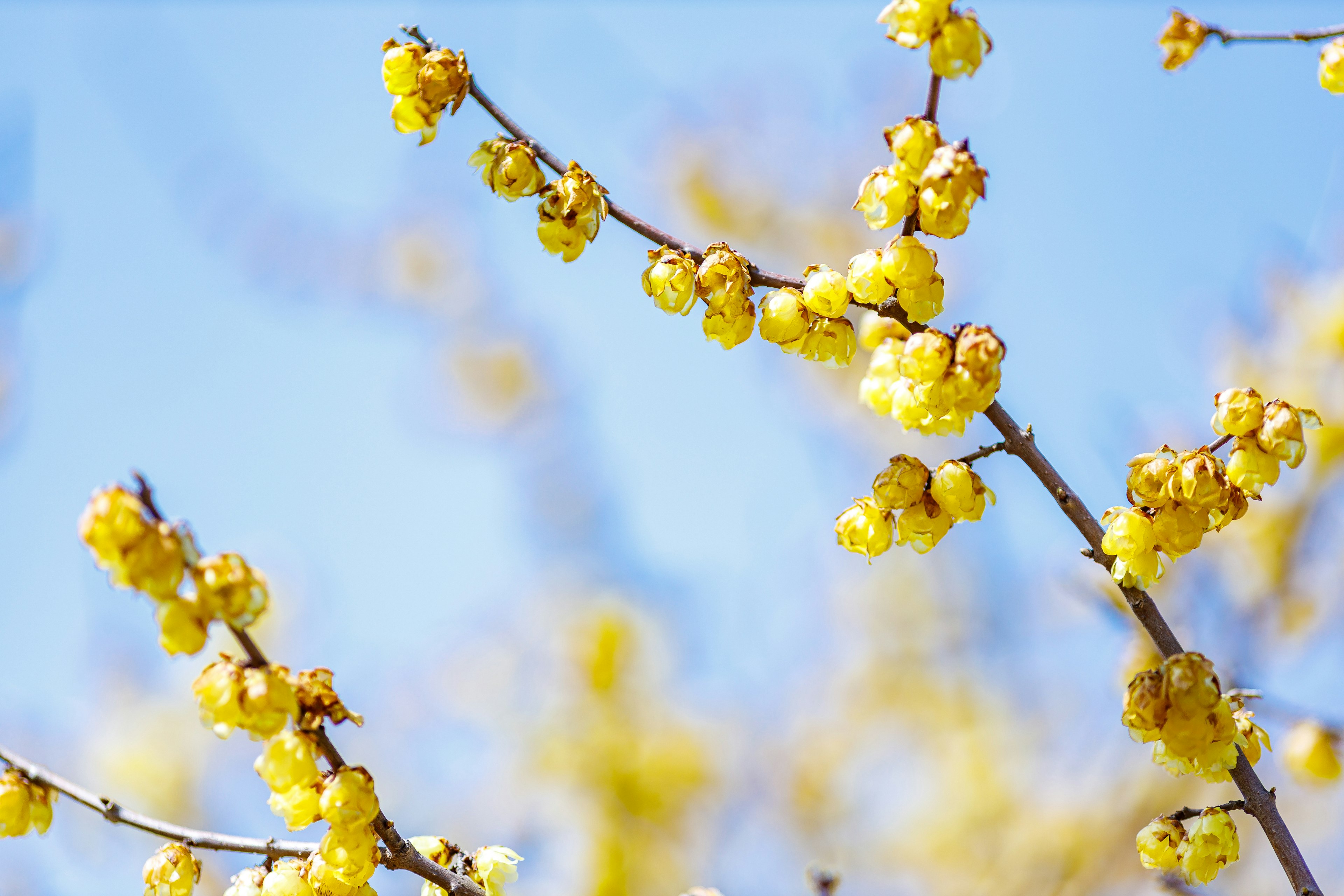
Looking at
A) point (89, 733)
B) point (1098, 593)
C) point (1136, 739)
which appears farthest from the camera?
point (89, 733)

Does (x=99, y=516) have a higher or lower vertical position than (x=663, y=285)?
lower

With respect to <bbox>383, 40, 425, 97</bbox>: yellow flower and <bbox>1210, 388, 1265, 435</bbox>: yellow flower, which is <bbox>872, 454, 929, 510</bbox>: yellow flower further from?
<bbox>383, 40, 425, 97</bbox>: yellow flower

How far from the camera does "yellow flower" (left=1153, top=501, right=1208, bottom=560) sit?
1.37 metres

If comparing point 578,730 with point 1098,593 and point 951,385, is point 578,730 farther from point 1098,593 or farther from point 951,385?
point 951,385

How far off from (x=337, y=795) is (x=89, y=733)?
20.6ft

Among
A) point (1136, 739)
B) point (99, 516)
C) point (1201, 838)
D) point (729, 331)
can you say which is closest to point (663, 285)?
point (729, 331)

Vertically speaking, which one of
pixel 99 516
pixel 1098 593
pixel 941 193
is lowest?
pixel 99 516

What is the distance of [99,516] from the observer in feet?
3.40

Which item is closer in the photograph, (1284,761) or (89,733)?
(1284,761)

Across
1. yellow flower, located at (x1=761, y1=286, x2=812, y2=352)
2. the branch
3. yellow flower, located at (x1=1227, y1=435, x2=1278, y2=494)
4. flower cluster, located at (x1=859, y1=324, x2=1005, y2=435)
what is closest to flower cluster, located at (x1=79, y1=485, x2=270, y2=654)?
the branch

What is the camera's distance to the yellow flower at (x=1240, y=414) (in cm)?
135

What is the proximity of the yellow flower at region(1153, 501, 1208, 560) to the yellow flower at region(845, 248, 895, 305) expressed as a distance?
52 centimetres

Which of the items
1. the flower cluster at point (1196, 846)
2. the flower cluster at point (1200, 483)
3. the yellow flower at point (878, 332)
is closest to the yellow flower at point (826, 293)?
the yellow flower at point (878, 332)

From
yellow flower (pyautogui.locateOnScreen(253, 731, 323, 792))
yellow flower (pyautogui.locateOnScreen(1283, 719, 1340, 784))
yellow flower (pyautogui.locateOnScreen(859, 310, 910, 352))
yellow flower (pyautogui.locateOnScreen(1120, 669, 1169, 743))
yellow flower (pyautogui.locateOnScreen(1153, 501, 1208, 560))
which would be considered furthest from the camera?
yellow flower (pyautogui.locateOnScreen(1283, 719, 1340, 784))
